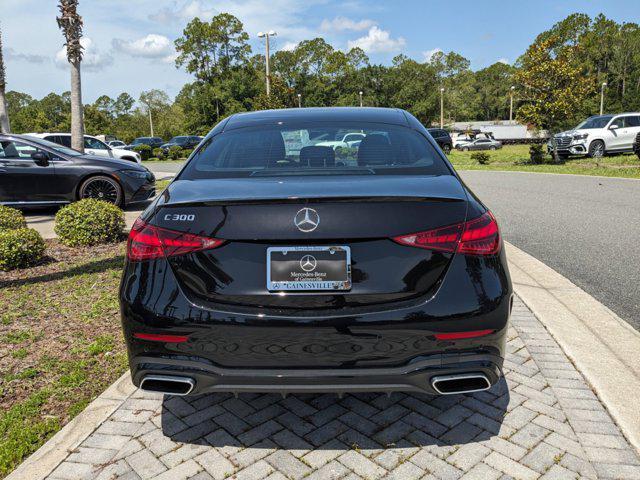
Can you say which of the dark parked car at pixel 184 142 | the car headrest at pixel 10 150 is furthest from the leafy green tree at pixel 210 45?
the car headrest at pixel 10 150

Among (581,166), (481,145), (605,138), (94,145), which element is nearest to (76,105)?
(94,145)

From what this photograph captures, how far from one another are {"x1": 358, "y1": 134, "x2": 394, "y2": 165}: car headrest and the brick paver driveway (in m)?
1.39

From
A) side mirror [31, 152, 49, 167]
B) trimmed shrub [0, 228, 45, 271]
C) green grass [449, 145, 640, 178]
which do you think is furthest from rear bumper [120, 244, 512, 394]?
green grass [449, 145, 640, 178]

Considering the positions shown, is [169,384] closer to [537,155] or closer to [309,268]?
[309,268]

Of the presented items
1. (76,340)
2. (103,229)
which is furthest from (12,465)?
(103,229)

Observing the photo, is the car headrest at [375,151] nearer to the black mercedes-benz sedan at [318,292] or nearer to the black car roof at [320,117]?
the black car roof at [320,117]

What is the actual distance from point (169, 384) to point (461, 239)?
4.83ft

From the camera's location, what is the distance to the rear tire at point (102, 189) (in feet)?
33.3

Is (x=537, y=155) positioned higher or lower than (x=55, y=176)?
higher

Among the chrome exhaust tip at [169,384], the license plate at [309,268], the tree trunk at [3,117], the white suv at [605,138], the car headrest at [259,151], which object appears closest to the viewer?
the license plate at [309,268]

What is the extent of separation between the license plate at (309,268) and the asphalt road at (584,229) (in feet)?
10.7

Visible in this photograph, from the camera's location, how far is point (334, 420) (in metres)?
3.03

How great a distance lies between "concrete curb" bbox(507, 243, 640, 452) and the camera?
3.10 m

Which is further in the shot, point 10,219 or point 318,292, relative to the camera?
point 10,219
